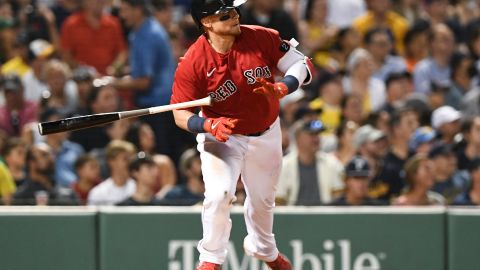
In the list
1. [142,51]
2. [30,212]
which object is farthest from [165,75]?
[30,212]

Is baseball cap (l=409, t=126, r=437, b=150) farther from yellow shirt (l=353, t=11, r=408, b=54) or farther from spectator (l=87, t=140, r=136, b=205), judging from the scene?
spectator (l=87, t=140, r=136, b=205)

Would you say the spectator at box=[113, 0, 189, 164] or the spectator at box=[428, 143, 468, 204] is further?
the spectator at box=[113, 0, 189, 164]

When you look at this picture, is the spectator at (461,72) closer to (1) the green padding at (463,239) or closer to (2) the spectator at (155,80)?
(2) the spectator at (155,80)

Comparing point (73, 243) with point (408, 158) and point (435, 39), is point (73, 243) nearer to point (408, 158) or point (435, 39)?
point (408, 158)

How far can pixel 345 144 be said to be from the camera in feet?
40.5

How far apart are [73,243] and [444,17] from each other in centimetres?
729

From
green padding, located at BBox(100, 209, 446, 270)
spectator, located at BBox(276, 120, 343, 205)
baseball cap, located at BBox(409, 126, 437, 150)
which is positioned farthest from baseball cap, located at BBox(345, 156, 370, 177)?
green padding, located at BBox(100, 209, 446, 270)

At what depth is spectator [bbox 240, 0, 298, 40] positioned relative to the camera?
13.7m

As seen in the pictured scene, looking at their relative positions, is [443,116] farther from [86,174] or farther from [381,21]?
[86,174]

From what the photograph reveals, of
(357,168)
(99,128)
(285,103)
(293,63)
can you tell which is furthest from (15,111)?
(293,63)

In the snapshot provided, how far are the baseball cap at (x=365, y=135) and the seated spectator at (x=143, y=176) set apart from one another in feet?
6.79

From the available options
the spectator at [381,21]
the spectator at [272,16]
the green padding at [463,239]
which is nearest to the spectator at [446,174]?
the green padding at [463,239]

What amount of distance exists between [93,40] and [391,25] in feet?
11.8

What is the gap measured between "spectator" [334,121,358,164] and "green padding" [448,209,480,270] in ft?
8.04
